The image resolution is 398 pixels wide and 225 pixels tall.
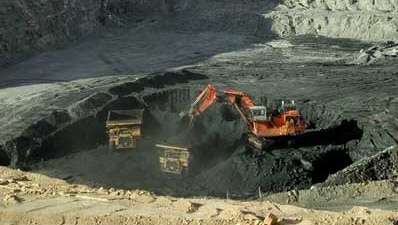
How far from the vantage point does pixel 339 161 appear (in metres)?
13.5

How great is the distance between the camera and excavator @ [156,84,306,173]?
516 inches

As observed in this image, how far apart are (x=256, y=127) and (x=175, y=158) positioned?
212 cm

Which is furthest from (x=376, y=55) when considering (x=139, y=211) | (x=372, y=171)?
(x=139, y=211)

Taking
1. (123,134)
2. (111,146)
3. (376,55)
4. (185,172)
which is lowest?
(185,172)

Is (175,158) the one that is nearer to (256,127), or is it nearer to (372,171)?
(256,127)

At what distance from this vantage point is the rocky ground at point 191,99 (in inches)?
344

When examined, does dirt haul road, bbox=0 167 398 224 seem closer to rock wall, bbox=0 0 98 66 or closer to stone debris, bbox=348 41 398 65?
stone debris, bbox=348 41 398 65

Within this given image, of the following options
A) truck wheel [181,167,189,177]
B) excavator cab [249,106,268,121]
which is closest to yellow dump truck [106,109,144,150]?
truck wheel [181,167,189,177]

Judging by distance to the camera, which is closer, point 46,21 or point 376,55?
point 376,55

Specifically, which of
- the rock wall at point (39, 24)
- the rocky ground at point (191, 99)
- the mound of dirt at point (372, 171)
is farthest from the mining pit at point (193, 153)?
the rock wall at point (39, 24)

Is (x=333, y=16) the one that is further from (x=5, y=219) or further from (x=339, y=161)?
(x=5, y=219)

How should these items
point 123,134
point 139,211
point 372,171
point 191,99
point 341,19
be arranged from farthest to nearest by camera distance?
point 341,19 → point 191,99 → point 123,134 → point 372,171 → point 139,211

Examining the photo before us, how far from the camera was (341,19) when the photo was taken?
25.8 meters

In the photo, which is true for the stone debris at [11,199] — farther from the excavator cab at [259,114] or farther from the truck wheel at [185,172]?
the excavator cab at [259,114]
